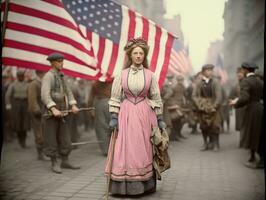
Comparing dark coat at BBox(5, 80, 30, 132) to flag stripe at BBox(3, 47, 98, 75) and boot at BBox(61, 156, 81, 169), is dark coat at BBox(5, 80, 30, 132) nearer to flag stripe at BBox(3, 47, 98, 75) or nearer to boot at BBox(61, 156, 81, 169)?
boot at BBox(61, 156, 81, 169)

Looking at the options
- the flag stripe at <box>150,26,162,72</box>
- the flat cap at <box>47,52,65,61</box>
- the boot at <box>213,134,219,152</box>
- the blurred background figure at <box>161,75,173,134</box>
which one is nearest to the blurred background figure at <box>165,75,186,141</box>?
the blurred background figure at <box>161,75,173,134</box>

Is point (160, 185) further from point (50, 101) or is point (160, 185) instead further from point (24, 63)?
point (24, 63)

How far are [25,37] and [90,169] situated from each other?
2635mm

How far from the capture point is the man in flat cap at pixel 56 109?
7051 millimetres

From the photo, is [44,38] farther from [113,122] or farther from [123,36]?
[113,122]

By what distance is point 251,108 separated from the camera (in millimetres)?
7801

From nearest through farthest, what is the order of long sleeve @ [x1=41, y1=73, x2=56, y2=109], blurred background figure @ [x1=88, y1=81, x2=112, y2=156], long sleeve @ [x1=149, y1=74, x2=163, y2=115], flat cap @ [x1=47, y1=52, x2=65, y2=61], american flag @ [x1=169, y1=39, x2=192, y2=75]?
long sleeve @ [x1=149, y1=74, x2=163, y2=115] < long sleeve @ [x1=41, y1=73, x2=56, y2=109] < flat cap @ [x1=47, y1=52, x2=65, y2=61] < blurred background figure @ [x1=88, y1=81, x2=112, y2=156] < american flag @ [x1=169, y1=39, x2=192, y2=75]

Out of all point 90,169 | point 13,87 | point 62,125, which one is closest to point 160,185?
point 90,169

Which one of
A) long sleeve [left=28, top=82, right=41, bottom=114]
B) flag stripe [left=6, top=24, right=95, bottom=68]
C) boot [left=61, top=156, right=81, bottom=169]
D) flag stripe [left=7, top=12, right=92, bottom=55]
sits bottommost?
boot [left=61, top=156, right=81, bottom=169]

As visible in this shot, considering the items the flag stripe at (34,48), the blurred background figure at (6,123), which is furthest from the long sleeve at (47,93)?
the blurred background figure at (6,123)

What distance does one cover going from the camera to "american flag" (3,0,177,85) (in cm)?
685

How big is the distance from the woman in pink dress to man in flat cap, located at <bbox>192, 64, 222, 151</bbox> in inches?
167

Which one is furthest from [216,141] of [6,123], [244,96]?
[6,123]

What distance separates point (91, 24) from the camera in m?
7.50
